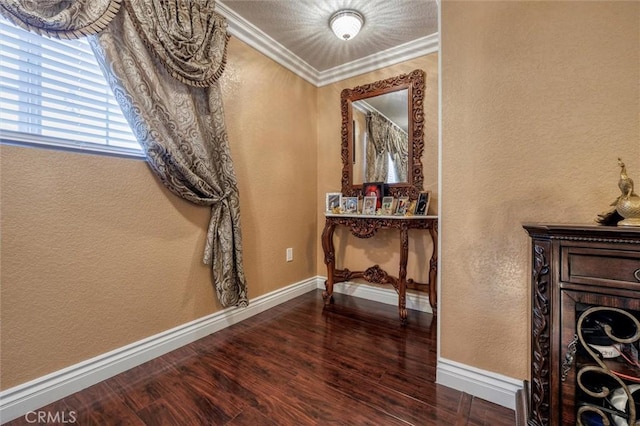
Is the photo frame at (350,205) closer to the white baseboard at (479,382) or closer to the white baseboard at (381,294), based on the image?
the white baseboard at (381,294)

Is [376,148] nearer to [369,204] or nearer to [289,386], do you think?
[369,204]

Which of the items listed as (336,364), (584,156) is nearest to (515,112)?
(584,156)

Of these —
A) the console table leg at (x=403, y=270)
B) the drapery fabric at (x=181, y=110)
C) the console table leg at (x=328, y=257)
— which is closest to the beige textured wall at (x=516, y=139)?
the console table leg at (x=403, y=270)

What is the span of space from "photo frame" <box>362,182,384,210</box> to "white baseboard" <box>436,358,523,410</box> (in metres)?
1.39

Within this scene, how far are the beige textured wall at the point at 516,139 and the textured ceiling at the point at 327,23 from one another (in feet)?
2.30

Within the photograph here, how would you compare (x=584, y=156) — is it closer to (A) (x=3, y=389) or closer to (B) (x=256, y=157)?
(B) (x=256, y=157)

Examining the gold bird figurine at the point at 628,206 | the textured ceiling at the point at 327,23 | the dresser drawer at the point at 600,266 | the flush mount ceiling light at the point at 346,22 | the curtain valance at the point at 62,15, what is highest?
the textured ceiling at the point at 327,23

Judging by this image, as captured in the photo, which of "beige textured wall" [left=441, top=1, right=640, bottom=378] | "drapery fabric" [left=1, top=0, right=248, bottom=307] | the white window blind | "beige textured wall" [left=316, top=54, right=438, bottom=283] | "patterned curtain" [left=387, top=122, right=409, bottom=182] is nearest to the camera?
"beige textured wall" [left=441, top=1, right=640, bottom=378]

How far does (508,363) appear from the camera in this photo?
3.92 feet

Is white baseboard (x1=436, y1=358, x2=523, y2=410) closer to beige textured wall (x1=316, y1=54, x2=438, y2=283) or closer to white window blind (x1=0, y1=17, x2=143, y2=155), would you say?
beige textured wall (x1=316, y1=54, x2=438, y2=283)

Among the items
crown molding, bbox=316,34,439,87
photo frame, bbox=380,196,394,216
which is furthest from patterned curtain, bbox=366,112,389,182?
crown molding, bbox=316,34,439,87

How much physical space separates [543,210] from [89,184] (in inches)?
86.0

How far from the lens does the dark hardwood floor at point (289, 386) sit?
45.0 inches

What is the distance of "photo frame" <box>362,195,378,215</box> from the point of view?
2371 mm
